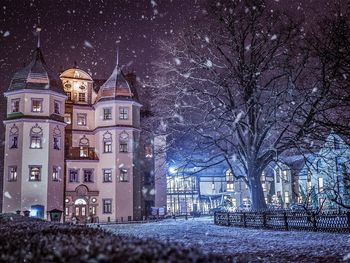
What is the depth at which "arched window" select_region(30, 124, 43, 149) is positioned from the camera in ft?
143

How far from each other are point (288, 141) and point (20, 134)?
96.7 ft

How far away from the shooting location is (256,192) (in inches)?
1114

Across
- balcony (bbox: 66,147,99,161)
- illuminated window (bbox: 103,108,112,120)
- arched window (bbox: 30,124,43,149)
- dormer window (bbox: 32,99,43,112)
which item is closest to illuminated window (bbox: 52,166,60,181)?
arched window (bbox: 30,124,43,149)

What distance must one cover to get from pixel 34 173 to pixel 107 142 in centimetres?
971

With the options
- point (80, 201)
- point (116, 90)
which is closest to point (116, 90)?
point (116, 90)

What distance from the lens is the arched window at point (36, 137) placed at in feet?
143

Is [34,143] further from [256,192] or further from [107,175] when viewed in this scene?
[256,192]

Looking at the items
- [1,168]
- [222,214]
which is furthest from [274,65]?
[1,168]

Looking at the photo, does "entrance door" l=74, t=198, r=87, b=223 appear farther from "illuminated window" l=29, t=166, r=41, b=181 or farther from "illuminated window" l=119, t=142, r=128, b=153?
"illuminated window" l=119, t=142, r=128, b=153

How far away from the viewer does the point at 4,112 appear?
160ft

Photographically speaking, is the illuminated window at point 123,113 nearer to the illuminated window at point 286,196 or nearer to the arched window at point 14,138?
the arched window at point 14,138

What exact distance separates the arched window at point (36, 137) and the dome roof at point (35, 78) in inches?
183

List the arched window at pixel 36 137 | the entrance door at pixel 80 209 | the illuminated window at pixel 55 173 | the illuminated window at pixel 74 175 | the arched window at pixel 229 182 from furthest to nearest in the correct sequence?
the arched window at pixel 229 182 → the illuminated window at pixel 74 175 → the entrance door at pixel 80 209 → the illuminated window at pixel 55 173 → the arched window at pixel 36 137

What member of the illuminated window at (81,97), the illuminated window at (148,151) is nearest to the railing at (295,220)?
the illuminated window at (148,151)
